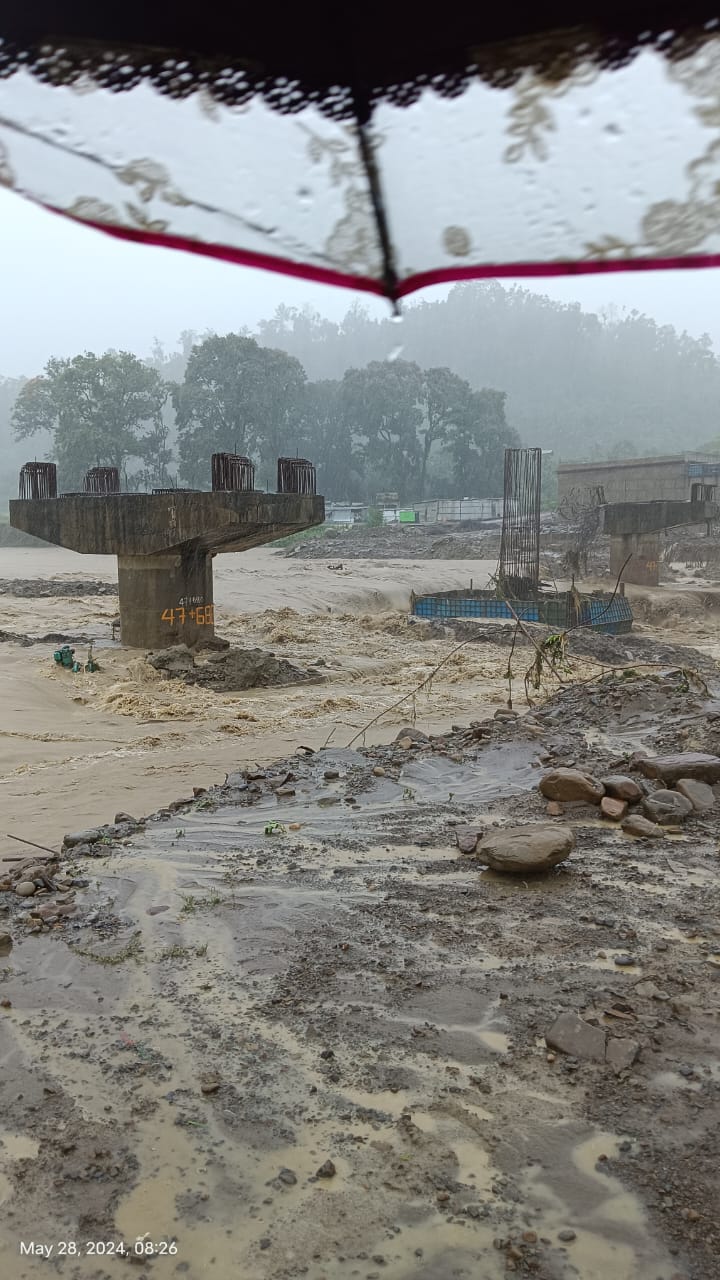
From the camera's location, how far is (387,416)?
51.4 metres

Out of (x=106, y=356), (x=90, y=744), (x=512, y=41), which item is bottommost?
(x=90, y=744)

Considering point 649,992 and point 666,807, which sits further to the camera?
point 666,807

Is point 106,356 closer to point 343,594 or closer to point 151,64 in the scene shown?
point 343,594

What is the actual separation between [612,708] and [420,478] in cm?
4810

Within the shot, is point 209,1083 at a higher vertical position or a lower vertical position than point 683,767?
lower

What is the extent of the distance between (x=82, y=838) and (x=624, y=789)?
3785mm

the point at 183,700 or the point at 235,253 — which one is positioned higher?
the point at 235,253

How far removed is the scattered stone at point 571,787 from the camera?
622cm

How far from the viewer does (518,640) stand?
52.9 ft

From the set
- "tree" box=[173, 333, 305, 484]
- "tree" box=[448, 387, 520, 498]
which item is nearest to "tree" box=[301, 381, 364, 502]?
"tree" box=[173, 333, 305, 484]

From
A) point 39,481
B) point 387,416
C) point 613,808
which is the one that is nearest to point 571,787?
point 613,808

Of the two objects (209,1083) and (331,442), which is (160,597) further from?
(331,442)

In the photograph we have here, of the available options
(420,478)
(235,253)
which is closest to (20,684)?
(235,253)

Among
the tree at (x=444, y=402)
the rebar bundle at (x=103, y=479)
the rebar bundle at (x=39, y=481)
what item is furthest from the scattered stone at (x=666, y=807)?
the tree at (x=444, y=402)
